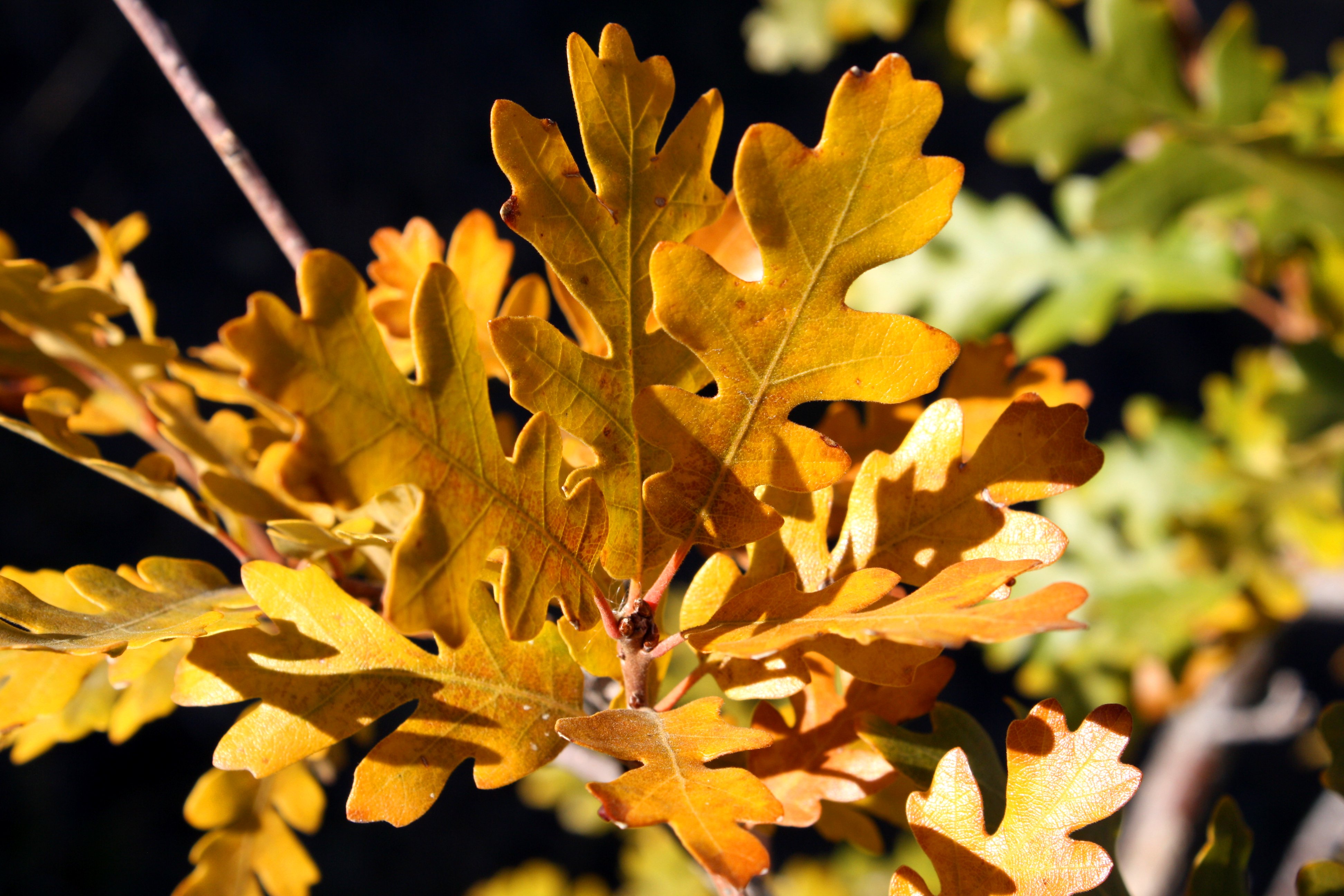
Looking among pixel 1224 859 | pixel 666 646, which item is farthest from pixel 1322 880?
pixel 666 646

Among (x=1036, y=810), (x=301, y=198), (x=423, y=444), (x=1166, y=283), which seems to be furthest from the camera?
(x=301, y=198)

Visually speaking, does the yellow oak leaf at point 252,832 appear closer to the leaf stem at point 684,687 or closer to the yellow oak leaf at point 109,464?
the yellow oak leaf at point 109,464

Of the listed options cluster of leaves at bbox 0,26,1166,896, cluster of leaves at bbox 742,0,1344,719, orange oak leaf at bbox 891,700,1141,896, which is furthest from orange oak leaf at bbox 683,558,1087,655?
cluster of leaves at bbox 742,0,1344,719

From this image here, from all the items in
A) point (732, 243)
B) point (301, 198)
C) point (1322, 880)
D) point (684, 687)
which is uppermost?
point (732, 243)

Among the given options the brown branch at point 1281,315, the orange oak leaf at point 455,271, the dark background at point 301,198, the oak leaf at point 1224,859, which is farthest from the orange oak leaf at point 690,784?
the dark background at point 301,198

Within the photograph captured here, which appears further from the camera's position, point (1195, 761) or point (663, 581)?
point (1195, 761)

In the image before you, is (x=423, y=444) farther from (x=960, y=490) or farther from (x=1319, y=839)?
(x=1319, y=839)

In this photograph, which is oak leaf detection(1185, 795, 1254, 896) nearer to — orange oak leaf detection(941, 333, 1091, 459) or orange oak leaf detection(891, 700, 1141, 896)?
orange oak leaf detection(891, 700, 1141, 896)
